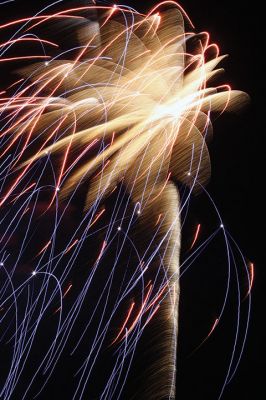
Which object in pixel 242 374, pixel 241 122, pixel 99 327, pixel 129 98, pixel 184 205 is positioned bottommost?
pixel 242 374

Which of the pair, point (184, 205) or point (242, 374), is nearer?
point (242, 374)

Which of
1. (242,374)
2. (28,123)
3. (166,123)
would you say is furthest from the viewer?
(28,123)

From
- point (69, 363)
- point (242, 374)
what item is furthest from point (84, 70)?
point (242, 374)

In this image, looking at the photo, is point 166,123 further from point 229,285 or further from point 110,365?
point 110,365

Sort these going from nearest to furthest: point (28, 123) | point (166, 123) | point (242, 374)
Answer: point (242, 374), point (166, 123), point (28, 123)

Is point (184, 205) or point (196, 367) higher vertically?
point (184, 205)

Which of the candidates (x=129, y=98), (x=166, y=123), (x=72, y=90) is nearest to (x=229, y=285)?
(x=166, y=123)
